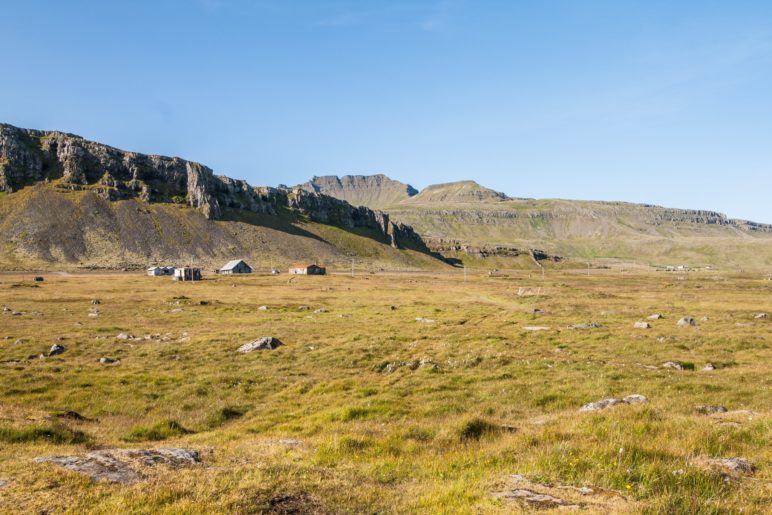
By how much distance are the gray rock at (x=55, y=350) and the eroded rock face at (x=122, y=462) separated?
27.0m

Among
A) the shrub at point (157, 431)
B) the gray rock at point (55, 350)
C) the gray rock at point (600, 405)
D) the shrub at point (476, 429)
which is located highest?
the shrub at point (476, 429)

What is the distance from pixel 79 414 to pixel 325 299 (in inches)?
2390

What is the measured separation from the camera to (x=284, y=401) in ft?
70.7

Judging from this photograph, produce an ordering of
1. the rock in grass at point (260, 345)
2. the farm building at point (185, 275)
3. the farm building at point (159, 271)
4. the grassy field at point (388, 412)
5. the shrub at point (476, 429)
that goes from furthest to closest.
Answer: the farm building at point (159, 271) → the farm building at point (185, 275) → the rock in grass at point (260, 345) → the shrub at point (476, 429) → the grassy field at point (388, 412)

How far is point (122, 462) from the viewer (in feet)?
32.0

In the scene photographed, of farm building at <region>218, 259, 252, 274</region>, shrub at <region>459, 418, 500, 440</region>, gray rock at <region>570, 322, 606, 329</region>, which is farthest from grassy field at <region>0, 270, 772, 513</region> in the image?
farm building at <region>218, 259, 252, 274</region>

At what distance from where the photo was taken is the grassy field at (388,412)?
26.8 feet

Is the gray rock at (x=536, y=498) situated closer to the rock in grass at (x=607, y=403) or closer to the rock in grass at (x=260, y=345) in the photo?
the rock in grass at (x=607, y=403)

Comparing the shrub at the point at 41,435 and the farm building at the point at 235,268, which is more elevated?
the farm building at the point at 235,268

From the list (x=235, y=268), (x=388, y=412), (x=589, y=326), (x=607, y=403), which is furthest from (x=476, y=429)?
(x=235, y=268)

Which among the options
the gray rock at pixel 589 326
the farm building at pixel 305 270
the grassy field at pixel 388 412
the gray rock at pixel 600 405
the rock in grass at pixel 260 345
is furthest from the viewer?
the farm building at pixel 305 270

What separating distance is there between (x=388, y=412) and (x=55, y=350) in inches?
1104

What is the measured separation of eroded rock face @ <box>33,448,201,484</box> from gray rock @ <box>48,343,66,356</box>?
27004 millimetres

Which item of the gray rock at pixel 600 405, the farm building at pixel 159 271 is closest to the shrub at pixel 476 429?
the gray rock at pixel 600 405
